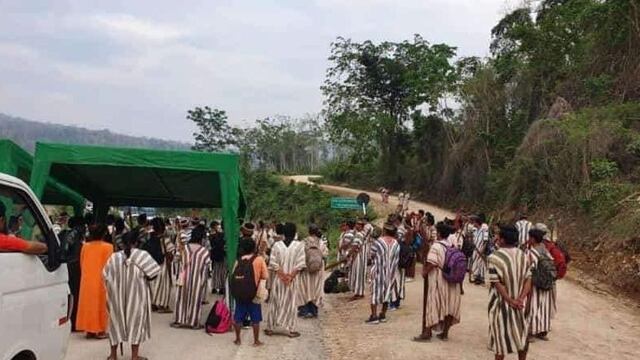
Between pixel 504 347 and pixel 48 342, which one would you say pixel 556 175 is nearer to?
pixel 504 347

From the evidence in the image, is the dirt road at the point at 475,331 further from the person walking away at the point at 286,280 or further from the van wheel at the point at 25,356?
the van wheel at the point at 25,356

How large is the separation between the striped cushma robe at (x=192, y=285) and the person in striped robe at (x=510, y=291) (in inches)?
178

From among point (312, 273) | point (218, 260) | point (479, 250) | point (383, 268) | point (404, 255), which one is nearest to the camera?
point (383, 268)

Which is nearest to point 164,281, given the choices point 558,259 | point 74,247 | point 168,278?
point 168,278

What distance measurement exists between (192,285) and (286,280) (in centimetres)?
145

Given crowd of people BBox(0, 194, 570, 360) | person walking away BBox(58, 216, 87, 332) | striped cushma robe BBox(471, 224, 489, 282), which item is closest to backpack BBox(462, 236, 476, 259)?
striped cushma robe BBox(471, 224, 489, 282)

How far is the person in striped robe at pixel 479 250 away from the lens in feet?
48.3

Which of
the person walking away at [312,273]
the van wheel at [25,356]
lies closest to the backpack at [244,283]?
the person walking away at [312,273]

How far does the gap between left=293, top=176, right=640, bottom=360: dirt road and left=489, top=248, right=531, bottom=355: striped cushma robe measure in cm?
130

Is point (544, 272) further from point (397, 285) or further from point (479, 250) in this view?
point (479, 250)

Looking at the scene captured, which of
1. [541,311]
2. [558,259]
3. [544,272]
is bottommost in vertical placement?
[541,311]

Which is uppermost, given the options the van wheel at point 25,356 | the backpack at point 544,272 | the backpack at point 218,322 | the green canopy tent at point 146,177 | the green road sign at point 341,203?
the green canopy tent at point 146,177

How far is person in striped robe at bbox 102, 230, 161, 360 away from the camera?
7535 mm

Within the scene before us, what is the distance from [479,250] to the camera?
14695mm
